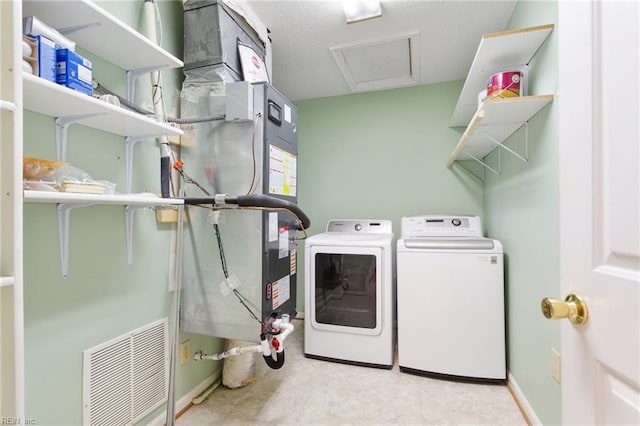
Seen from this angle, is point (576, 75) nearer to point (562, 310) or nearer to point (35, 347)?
point (562, 310)

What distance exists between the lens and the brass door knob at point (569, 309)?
57 cm

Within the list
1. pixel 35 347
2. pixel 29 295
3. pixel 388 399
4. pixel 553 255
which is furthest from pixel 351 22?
pixel 388 399

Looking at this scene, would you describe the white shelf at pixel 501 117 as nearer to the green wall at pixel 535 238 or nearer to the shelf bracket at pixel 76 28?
the green wall at pixel 535 238

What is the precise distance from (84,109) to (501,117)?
1.93 m

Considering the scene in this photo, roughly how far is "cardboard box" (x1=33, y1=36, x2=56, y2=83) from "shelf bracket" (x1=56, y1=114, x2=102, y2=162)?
223mm

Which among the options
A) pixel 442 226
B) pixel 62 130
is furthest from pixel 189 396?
pixel 442 226

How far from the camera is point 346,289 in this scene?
2.31 meters

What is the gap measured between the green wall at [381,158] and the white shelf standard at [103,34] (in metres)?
2.02

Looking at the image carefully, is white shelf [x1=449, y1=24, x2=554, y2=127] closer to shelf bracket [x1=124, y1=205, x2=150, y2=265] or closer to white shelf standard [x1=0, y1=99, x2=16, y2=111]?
white shelf standard [x1=0, y1=99, x2=16, y2=111]

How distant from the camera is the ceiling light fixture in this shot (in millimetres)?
1751

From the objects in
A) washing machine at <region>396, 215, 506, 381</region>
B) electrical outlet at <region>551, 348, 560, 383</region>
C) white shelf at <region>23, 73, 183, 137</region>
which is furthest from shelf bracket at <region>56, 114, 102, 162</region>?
electrical outlet at <region>551, 348, 560, 383</region>

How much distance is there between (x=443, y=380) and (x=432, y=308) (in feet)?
1.65

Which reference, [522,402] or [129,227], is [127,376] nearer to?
[129,227]

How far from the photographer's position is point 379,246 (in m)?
2.16
